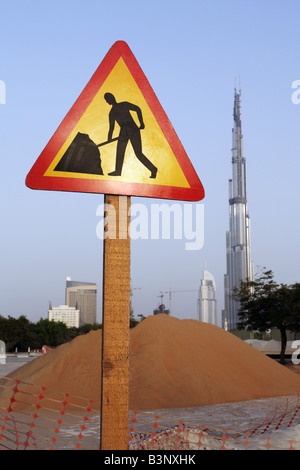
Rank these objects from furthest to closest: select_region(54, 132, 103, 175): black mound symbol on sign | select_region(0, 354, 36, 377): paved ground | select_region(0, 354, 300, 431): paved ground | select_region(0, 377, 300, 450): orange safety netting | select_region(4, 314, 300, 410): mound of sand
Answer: select_region(0, 354, 36, 377): paved ground → select_region(4, 314, 300, 410): mound of sand → select_region(0, 354, 300, 431): paved ground → select_region(0, 377, 300, 450): orange safety netting → select_region(54, 132, 103, 175): black mound symbol on sign

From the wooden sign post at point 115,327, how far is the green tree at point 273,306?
2887 cm

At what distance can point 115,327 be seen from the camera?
236 centimetres

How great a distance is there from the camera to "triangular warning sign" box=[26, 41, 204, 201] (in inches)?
96.2

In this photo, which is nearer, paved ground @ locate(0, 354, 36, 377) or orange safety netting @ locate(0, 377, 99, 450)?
orange safety netting @ locate(0, 377, 99, 450)

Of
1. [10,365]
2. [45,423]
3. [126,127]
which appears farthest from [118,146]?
[10,365]

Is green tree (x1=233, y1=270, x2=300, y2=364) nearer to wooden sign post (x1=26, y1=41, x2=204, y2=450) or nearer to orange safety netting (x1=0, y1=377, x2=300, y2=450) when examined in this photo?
orange safety netting (x1=0, y1=377, x2=300, y2=450)

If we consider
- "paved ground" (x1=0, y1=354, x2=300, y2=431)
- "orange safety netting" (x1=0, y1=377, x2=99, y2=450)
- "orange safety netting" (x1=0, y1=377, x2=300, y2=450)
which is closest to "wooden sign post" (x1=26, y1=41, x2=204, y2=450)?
"orange safety netting" (x1=0, y1=377, x2=300, y2=450)

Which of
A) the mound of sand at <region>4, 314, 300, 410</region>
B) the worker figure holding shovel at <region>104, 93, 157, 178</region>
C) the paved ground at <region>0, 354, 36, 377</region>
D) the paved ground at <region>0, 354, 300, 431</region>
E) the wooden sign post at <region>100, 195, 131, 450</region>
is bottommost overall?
the paved ground at <region>0, 354, 36, 377</region>

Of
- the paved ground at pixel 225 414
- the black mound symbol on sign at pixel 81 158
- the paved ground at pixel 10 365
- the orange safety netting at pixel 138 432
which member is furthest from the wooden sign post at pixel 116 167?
the paved ground at pixel 10 365

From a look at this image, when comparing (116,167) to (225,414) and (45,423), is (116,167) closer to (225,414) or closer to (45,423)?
(45,423)

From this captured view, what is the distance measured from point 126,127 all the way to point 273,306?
98.8ft

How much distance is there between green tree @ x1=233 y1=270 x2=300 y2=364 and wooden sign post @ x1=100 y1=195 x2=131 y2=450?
28869 millimetres
